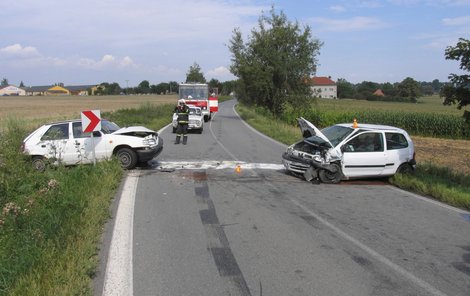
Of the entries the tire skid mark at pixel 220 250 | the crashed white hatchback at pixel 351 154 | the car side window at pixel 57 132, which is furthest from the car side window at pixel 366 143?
the car side window at pixel 57 132

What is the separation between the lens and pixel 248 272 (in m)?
5.32

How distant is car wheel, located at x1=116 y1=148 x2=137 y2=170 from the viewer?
41.7 feet

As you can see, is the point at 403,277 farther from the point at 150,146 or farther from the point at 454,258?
the point at 150,146

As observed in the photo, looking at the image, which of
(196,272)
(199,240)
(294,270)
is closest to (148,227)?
(199,240)

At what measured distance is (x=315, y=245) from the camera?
641cm

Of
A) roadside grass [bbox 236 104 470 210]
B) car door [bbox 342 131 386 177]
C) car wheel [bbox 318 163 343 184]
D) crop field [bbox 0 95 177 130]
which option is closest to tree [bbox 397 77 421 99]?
crop field [bbox 0 95 177 130]

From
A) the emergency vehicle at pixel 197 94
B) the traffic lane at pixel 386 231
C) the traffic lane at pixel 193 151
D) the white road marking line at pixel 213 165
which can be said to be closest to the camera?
the traffic lane at pixel 386 231

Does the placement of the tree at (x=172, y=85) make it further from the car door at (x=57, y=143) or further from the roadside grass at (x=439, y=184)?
the roadside grass at (x=439, y=184)

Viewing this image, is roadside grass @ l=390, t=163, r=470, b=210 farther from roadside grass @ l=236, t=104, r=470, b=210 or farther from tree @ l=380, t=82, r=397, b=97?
tree @ l=380, t=82, r=397, b=97

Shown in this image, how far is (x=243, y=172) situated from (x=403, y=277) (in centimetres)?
759

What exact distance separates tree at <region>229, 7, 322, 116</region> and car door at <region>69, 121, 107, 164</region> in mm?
28263

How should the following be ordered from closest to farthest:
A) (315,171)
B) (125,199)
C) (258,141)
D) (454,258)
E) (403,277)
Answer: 1. (403,277)
2. (454,258)
3. (125,199)
4. (315,171)
5. (258,141)

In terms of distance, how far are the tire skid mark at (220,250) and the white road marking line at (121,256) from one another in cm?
105

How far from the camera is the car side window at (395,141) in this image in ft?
39.3
